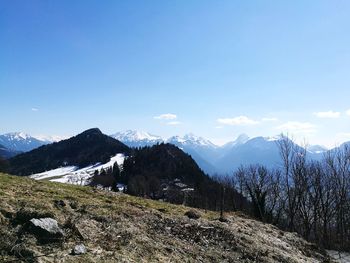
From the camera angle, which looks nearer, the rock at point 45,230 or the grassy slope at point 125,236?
the grassy slope at point 125,236

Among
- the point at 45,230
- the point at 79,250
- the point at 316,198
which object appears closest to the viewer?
the point at 79,250

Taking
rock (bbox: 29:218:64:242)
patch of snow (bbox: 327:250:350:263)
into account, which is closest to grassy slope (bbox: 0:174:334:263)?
rock (bbox: 29:218:64:242)

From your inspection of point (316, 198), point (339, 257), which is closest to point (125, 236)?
point (339, 257)

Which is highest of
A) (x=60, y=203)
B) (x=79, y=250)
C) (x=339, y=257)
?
(x=60, y=203)

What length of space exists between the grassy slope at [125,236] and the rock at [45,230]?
319mm

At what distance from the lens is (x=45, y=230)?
12898 millimetres

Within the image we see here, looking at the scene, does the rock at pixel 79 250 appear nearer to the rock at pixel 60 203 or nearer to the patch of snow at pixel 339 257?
the rock at pixel 60 203

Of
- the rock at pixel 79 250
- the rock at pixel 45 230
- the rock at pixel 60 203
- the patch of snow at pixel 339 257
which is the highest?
the rock at pixel 60 203

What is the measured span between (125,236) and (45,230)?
3.67 meters

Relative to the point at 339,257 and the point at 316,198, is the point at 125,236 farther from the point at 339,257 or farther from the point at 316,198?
the point at 316,198

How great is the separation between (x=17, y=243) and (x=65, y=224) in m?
2.31

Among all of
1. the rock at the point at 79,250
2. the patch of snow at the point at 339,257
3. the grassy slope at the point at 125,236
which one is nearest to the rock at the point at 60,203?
the grassy slope at the point at 125,236

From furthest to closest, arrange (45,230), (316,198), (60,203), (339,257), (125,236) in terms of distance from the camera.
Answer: (316,198)
(339,257)
(60,203)
(125,236)
(45,230)

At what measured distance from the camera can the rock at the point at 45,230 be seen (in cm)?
1281
